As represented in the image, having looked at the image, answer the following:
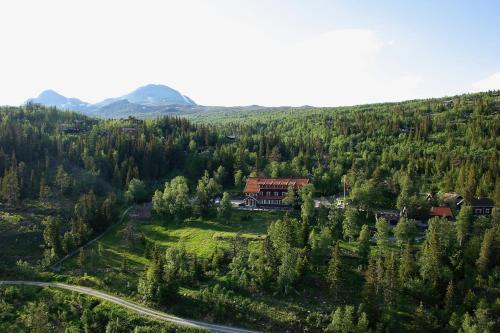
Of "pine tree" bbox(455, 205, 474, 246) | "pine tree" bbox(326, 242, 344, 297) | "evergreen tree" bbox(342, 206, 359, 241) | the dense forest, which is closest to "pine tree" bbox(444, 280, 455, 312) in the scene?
the dense forest

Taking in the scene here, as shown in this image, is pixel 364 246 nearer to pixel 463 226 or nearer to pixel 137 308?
pixel 463 226

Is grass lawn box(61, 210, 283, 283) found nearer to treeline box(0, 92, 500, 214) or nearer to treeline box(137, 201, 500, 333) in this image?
treeline box(137, 201, 500, 333)

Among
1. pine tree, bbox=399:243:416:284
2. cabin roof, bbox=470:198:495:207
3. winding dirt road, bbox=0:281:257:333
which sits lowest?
winding dirt road, bbox=0:281:257:333

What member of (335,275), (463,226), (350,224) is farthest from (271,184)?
(463,226)

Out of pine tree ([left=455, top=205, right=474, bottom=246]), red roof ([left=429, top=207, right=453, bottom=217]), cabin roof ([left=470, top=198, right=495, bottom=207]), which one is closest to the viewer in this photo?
pine tree ([left=455, top=205, right=474, bottom=246])

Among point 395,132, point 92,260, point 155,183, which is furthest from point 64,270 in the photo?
point 395,132

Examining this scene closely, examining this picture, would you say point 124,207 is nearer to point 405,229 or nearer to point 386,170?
point 405,229

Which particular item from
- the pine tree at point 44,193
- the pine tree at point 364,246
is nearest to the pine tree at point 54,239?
the pine tree at point 44,193
